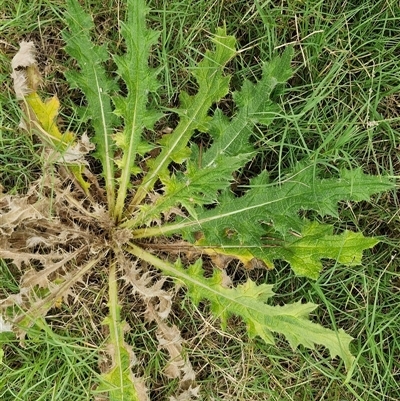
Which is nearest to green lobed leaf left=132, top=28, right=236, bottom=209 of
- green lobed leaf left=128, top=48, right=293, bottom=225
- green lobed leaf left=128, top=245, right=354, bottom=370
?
green lobed leaf left=128, top=48, right=293, bottom=225

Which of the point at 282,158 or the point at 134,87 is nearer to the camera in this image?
the point at 134,87

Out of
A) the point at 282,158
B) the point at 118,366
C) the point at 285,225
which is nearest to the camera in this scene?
the point at 285,225

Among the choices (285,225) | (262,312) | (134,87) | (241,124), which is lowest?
(262,312)

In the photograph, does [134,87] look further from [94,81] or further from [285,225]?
[285,225]

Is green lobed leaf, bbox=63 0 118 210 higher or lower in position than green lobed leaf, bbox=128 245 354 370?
higher

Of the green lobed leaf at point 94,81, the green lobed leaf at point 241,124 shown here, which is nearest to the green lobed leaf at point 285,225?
the green lobed leaf at point 241,124

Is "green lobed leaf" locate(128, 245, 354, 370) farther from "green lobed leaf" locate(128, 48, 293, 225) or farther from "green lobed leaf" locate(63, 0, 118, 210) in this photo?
"green lobed leaf" locate(63, 0, 118, 210)

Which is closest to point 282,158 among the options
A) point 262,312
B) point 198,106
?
point 198,106

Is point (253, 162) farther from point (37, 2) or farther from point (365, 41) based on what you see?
point (37, 2)
